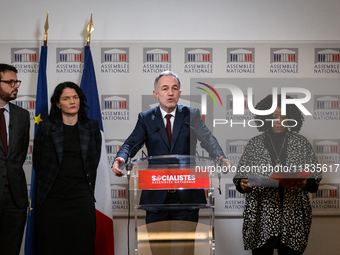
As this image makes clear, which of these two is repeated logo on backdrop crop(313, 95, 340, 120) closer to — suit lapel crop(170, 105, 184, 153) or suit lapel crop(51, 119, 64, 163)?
suit lapel crop(170, 105, 184, 153)

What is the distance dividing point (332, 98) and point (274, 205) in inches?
60.6

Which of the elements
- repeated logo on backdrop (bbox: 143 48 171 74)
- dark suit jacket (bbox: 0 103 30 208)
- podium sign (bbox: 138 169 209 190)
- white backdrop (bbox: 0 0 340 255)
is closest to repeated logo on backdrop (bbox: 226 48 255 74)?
white backdrop (bbox: 0 0 340 255)

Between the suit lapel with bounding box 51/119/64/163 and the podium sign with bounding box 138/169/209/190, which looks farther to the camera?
the suit lapel with bounding box 51/119/64/163

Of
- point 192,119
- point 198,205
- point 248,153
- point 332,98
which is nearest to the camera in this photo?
point 198,205

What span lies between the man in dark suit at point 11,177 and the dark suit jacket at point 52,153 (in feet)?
0.44

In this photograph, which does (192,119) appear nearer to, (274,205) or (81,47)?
(274,205)

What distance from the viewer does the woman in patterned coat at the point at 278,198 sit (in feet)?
7.35

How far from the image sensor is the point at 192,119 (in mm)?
2219

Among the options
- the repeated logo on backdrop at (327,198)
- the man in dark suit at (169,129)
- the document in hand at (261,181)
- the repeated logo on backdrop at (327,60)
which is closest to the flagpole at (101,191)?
the man in dark suit at (169,129)

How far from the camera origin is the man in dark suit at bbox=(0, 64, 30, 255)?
7.46 feet

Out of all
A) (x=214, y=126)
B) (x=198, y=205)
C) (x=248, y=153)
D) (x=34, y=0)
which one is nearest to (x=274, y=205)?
(x=248, y=153)

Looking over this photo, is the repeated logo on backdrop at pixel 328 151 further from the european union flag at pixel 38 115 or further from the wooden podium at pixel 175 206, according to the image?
the european union flag at pixel 38 115

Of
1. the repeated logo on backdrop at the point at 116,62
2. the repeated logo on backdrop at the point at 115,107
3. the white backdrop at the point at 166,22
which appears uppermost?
the white backdrop at the point at 166,22

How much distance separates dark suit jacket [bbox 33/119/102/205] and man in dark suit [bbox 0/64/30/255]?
0.13 metres
